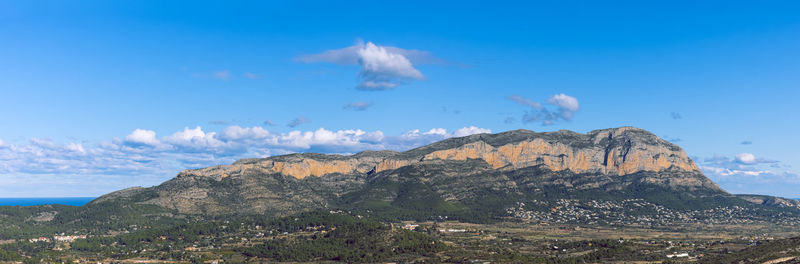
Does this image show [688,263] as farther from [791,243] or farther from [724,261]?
[791,243]

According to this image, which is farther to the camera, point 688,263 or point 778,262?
point 688,263

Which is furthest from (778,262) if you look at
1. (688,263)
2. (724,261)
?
(688,263)

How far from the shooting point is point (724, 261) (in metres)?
188

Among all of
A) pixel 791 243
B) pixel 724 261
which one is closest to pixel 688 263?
pixel 724 261

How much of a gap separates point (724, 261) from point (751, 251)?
1392 cm

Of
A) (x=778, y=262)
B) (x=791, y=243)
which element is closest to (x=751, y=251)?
(x=791, y=243)

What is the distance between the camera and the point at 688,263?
200 m

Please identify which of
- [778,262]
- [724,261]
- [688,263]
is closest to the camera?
[778,262]

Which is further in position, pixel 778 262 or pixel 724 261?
pixel 724 261

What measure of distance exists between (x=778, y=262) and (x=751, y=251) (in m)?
27.6

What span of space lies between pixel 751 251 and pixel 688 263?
1589cm

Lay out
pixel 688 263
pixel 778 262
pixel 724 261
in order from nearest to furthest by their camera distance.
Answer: pixel 778 262 → pixel 724 261 → pixel 688 263

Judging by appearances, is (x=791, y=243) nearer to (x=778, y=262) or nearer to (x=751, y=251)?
(x=751, y=251)
